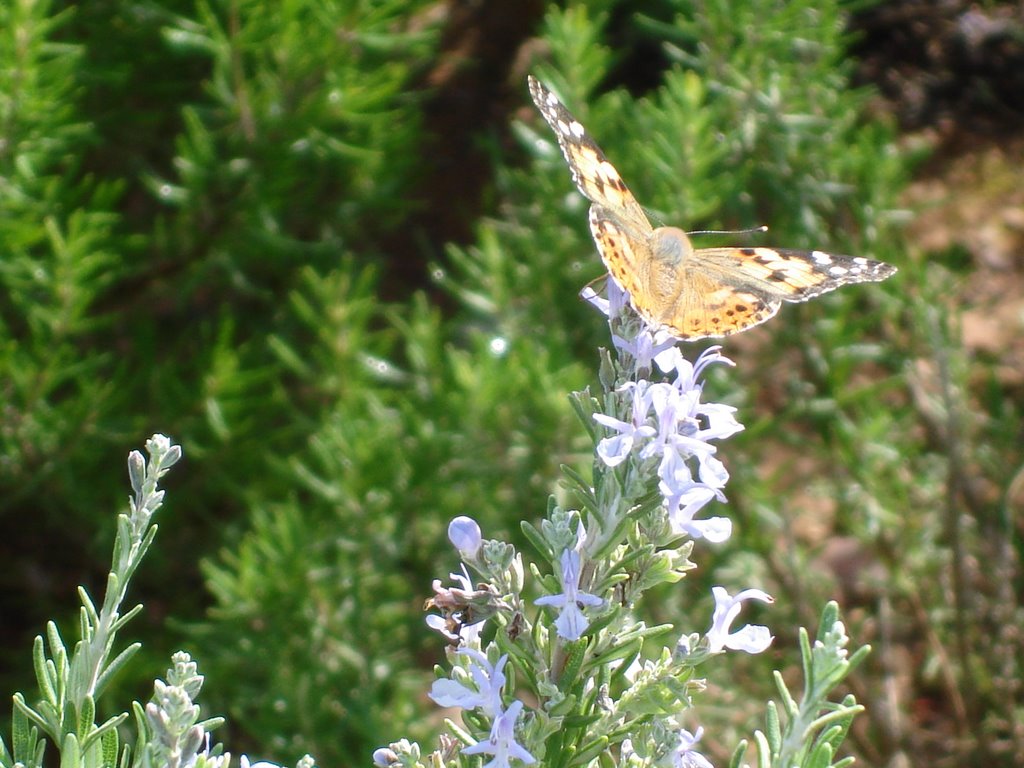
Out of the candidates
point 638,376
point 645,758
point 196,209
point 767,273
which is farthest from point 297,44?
point 645,758

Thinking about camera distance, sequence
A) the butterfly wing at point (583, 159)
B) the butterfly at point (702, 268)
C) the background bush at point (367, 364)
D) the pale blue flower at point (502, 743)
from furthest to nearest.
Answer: the background bush at point (367, 364)
the butterfly wing at point (583, 159)
the butterfly at point (702, 268)
the pale blue flower at point (502, 743)

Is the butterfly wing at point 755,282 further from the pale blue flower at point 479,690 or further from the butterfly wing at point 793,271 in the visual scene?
the pale blue flower at point 479,690

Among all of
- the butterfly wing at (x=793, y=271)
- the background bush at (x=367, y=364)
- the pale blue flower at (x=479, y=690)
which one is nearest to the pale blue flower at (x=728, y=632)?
the pale blue flower at (x=479, y=690)

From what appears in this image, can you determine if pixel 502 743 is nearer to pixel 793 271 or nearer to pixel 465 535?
pixel 465 535

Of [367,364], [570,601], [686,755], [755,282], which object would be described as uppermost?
[570,601]

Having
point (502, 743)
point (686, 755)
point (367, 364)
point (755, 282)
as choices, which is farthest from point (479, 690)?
point (367, 364)

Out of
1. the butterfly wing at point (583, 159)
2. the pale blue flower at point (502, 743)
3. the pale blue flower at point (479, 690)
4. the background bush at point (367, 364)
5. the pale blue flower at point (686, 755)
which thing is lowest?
the background bush at point (367, 364)
